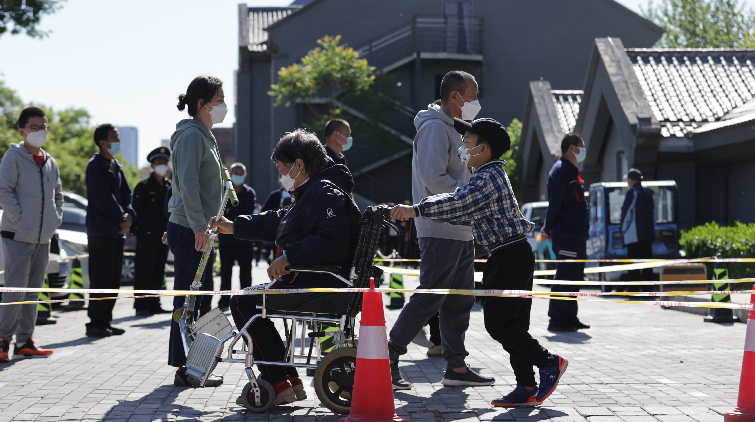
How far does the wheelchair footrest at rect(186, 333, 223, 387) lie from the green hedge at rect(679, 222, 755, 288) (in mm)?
9991

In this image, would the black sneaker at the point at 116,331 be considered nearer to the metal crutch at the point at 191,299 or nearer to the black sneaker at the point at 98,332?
the black sneaker at the point at 98,332

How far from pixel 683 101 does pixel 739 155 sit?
2.47m

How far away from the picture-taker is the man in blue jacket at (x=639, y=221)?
1230cm

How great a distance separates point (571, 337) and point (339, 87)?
2691cm

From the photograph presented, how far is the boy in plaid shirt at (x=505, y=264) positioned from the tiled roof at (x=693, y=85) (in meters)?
13.9

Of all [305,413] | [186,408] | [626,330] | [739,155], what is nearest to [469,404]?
[305,413]

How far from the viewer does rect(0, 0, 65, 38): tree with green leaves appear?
22344 mm

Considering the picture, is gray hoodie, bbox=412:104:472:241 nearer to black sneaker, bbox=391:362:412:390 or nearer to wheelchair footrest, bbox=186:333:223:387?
black sneaker, bbox=391:362:412:390

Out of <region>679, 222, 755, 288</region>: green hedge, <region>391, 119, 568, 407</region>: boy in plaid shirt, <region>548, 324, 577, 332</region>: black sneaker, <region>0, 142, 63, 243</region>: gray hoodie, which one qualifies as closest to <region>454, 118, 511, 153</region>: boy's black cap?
<region>391, 119, 568, 407</region>: boy in plaid shirt

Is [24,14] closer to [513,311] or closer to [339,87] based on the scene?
[339,87]

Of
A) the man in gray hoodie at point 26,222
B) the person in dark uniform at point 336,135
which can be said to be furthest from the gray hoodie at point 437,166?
the man in gray hoodie at point 26,222

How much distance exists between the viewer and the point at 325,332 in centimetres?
487

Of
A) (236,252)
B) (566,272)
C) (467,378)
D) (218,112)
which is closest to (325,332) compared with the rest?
(467,378)

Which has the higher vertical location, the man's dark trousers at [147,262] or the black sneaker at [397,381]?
the man's dark trousers at [147,262]
